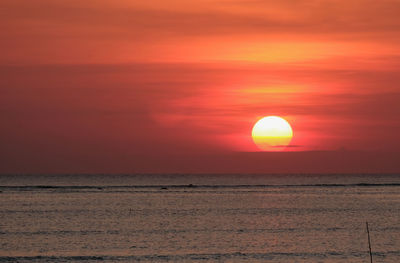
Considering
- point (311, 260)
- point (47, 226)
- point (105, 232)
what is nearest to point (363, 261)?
point (311, 260)

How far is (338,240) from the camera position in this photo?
1902 inches

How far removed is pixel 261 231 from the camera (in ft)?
180

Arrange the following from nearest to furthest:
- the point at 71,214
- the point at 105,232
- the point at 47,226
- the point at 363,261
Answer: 1. the point at 363,261
2. the point at 105,232
3. the point at 47,226
4. the point at 71,214

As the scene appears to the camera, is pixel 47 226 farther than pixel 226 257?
Yes

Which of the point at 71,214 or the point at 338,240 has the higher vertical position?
the point at 71,214

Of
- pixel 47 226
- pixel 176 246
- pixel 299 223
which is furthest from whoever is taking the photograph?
pixel 299 223

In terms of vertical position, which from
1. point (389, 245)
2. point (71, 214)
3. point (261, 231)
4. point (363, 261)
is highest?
point (71, 214)

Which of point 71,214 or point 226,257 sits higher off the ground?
point 71,214

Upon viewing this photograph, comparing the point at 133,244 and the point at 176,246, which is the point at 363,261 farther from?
the point at 133,244

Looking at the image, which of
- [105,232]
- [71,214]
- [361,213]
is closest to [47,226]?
[105,232]

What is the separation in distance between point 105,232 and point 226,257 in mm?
16167

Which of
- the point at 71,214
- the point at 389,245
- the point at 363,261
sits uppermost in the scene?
the point at 71,214

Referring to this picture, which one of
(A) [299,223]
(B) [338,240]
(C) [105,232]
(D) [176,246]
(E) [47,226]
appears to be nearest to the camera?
(D) [176,246]

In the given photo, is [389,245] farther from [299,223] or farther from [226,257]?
[299,223]
